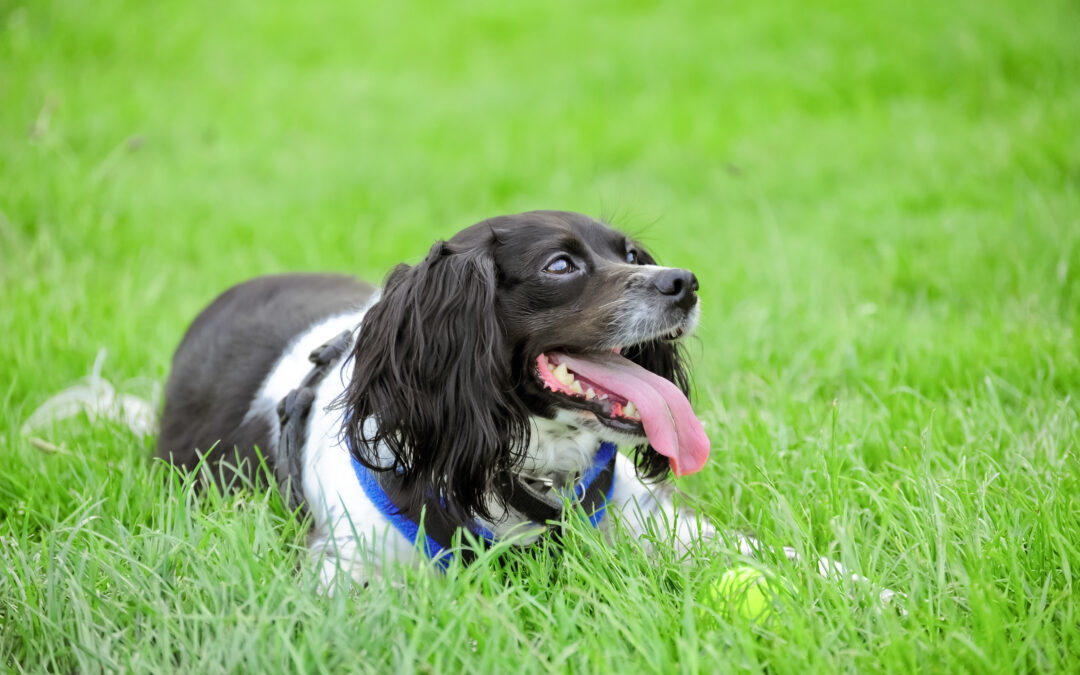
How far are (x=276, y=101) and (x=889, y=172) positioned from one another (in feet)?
17.0

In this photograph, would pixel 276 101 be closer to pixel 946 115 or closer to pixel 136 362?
pixel 136 362

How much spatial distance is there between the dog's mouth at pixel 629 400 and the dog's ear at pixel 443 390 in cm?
15

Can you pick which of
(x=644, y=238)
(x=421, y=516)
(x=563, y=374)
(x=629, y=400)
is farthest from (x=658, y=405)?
(x=644, y=238)

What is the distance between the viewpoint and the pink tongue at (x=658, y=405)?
96.5 inches

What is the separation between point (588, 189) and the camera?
21.2 ft

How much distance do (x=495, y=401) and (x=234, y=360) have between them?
135cm

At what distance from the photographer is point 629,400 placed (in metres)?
2.48

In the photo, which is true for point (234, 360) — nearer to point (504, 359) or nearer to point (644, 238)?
point (504, 359)

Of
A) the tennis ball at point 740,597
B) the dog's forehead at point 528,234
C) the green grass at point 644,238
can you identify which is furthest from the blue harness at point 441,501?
the dog's forehead at point 528,234

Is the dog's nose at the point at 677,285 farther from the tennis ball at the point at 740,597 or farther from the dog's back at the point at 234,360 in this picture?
the dog's back at the point at 234,360

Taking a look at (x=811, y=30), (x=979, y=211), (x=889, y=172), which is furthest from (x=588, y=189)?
(x=811, y=30)

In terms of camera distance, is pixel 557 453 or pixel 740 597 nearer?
pixel 740 597

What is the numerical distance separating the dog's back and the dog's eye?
114 cm

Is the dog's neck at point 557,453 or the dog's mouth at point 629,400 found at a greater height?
the dog's mouth at point 629,400
